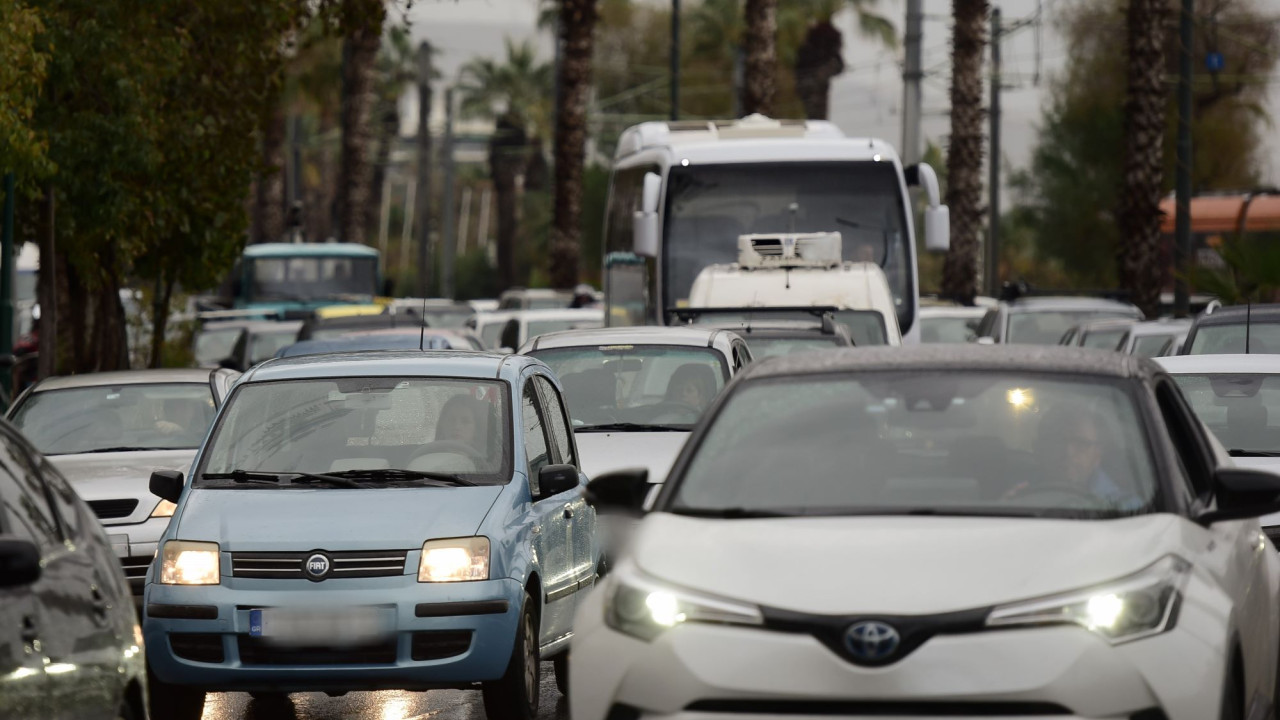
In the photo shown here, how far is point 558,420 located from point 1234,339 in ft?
27.4

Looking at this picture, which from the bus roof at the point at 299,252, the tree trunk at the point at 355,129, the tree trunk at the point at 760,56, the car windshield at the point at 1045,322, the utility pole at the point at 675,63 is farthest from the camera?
the utility pole at the point at 675,63

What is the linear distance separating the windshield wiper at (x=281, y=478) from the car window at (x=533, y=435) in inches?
32.3

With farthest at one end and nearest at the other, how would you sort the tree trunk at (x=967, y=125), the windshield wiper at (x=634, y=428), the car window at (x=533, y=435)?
the tree trunk at (x=967, y=125) → the windshield wiper at (x=634, y=428) → the car window at (x=533, y=435)

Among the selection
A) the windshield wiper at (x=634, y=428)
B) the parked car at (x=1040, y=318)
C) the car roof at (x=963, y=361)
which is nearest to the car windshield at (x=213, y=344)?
the parked car at (x=1040, y=318)

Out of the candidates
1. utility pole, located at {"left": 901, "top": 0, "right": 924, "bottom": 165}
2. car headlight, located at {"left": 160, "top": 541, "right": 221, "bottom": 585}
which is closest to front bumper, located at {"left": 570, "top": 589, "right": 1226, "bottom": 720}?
car headlight, located at {"left": 160, "top": 541, "right": 221, "bottom": 585}

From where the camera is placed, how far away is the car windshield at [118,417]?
44.8 feet

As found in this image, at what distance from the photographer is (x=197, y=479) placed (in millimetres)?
9781

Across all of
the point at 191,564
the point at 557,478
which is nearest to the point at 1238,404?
the point at 557,478

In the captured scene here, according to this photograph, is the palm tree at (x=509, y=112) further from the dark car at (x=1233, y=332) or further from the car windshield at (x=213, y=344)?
the dark car at (x=1233, y=332)

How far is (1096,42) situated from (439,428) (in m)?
57.1

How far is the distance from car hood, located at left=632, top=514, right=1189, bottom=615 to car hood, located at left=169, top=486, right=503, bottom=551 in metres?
2.77

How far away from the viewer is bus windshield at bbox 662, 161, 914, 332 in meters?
22.8

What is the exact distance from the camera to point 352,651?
8914mm

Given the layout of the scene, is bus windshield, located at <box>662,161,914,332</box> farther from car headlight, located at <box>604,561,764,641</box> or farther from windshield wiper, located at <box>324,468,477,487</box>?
car headlight, located at <box>604,561,764,641</box>
